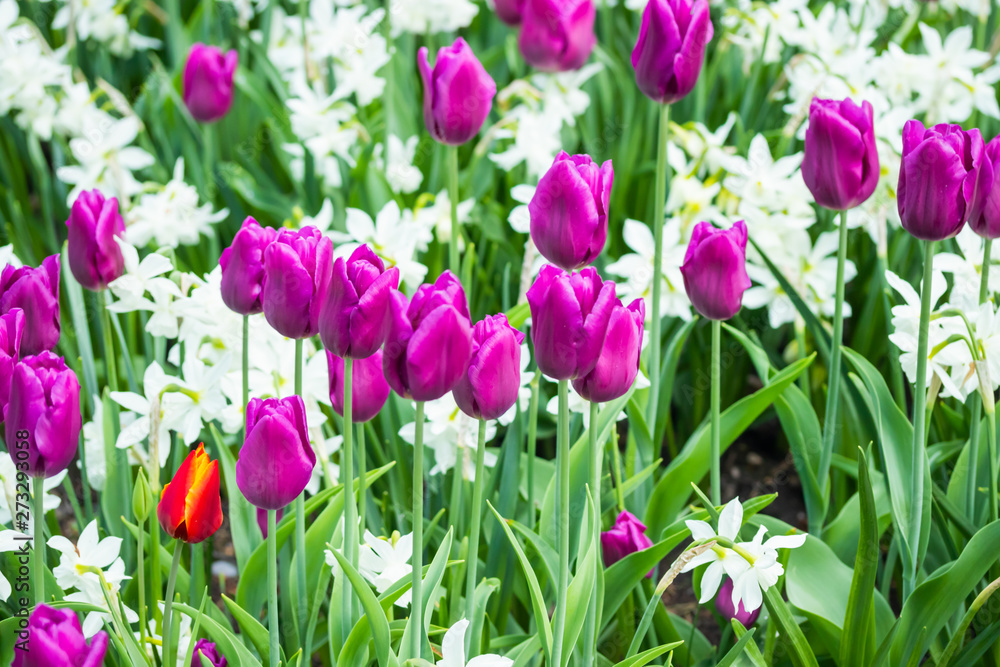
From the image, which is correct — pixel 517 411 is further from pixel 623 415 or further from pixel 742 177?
pixel 742 177

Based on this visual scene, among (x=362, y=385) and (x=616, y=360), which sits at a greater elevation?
(x=616, y=360)

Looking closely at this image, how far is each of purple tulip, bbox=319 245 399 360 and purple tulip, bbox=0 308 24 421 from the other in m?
0.40

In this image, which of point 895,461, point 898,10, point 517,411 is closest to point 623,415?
point 517,411

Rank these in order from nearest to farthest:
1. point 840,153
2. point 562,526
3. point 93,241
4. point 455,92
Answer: point 562,526 → point 840,153 → point 93,241 → point 455,92

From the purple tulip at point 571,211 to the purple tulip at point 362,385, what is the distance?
27 centimetres

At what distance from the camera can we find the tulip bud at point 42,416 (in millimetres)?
1071

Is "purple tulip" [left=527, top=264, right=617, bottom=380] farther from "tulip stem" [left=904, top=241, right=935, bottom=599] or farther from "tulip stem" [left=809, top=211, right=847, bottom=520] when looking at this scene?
"tulip stem" [left=809, top=211, right=847, bottom=520]

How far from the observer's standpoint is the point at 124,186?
228cm

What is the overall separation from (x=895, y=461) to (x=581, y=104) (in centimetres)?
149

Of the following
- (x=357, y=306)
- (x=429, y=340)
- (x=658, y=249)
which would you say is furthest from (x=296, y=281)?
(x=658, y=249)

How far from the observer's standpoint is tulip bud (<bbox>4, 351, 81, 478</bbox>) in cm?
107

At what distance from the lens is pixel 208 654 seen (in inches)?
50.0

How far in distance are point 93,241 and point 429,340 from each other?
0.82m

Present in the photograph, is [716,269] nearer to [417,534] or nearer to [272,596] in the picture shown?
[417,534]
